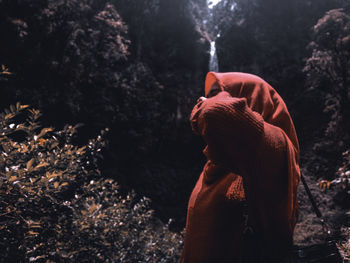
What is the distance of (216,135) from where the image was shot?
2.16ft

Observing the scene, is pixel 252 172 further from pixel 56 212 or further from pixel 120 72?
pixel 120 72

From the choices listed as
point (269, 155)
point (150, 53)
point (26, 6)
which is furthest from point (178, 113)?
point (269, 155)

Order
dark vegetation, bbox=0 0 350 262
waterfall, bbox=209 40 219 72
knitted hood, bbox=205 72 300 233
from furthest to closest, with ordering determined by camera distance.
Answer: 1. waterfall, bbox=209 40 219 72
2. dark vegetation, bbox=0 0 350 262
3. knitted hood, bbox=205 72 300 233

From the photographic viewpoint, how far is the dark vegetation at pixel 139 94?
2688mm

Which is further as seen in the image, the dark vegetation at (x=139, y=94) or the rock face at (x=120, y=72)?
the rock face at (x=120, y=72)

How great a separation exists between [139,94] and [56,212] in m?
6.59

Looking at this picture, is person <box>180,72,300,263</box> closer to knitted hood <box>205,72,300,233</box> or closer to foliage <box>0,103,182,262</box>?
knitted hood <box>205,72,300,233</box>

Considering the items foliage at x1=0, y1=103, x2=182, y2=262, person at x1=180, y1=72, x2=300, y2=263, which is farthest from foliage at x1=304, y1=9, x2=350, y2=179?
person at x1=180, y1=72, x2=300, y2=263

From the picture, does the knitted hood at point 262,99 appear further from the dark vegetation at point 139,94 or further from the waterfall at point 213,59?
the waterfall at point 213,59

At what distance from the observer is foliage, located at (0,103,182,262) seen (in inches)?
55.7

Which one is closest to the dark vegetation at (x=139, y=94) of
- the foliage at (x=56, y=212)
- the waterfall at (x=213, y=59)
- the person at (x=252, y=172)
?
the foliage at (x=56, y=212)

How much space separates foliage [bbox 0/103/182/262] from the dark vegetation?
2 centimetres

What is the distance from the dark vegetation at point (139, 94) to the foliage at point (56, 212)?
0.02 metres

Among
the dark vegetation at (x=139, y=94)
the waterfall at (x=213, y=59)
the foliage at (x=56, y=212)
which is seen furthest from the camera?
the waterfall at (x=213, y=59)
